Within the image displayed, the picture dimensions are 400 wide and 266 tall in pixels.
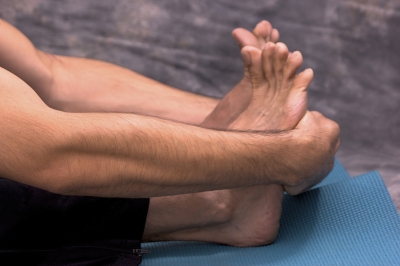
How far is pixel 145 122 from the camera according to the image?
1.01 m

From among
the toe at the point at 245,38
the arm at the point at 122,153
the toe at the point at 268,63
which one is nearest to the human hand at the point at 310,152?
the arm at the point at 122,153

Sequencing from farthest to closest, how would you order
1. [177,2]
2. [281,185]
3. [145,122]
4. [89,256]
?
[177,2] < [281,185] < [89,256] < [145,122]

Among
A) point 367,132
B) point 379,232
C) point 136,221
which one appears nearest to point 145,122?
point 136,221

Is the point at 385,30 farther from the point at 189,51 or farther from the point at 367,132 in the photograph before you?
the point at 189,51

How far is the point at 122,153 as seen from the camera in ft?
3.21

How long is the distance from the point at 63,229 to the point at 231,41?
3.36 feet

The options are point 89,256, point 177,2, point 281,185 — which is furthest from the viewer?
point 177,2

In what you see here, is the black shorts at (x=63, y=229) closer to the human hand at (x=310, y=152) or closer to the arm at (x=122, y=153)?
the arm at (x=122, y=153)

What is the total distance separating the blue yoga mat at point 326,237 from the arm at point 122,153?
172 mm

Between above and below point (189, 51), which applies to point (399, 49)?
above

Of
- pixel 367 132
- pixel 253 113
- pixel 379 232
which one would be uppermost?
pixel 253 113

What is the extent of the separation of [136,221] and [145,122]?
259mm

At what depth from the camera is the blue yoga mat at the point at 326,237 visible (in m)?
1.16

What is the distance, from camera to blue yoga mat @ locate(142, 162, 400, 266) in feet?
3.79
